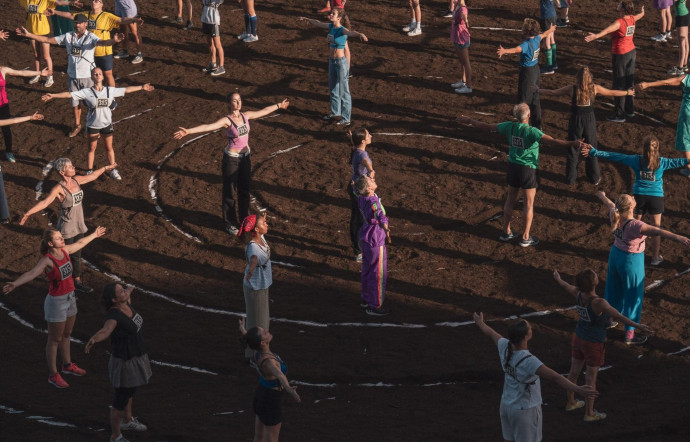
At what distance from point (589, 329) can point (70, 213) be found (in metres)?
9.04

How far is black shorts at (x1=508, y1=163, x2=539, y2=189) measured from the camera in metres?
19.8

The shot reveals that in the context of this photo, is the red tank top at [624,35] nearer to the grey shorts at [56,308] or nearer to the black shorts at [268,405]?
the grey shorts at [56,308]

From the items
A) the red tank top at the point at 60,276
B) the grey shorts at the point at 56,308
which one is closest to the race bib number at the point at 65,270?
the red tank top at the point at 60,276

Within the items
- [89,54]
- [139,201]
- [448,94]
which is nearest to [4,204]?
[139,201]

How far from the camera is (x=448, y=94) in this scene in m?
27.4

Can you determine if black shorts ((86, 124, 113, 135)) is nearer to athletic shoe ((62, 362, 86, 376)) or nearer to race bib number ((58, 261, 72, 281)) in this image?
race bib number ((58, 261, 72, 281))

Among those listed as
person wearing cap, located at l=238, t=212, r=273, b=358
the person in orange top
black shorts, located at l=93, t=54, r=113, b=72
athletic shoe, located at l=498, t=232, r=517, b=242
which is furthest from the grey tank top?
the person in orange top

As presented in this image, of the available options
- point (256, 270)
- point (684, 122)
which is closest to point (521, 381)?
point (256, 270)

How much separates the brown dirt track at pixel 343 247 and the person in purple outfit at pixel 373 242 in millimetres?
416

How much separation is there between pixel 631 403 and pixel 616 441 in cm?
118

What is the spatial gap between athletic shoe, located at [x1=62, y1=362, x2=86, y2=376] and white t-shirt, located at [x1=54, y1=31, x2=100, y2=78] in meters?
10.0

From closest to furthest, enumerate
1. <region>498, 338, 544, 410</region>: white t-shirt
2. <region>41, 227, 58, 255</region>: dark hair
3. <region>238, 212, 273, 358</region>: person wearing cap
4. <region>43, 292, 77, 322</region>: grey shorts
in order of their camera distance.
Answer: <region>498, 338, 544, 410</region>: white t-shirt
<region>41, 227, 58, 255</region>: dark hair
<region>43, 292, 77, 322</region>: grey shorts
<region>238, 212, 273, 358</region>: person wearing cap

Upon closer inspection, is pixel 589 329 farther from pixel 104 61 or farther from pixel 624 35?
pixel 104 61

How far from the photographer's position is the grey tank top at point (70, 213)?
1866cm
